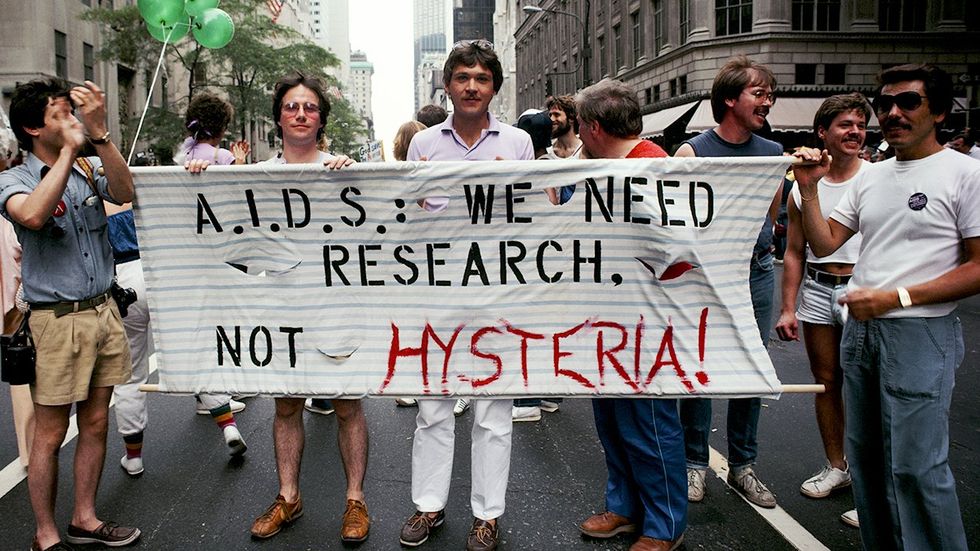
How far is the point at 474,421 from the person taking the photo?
11.7ft

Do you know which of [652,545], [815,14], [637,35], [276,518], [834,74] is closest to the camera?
[652,545]

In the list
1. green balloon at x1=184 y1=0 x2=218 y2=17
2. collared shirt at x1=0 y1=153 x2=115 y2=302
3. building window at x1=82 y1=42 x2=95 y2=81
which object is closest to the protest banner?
collared shirt at x1=0 y1=153 x2=115 y2=302

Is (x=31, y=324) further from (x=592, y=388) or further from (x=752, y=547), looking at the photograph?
(x=752, y=547)

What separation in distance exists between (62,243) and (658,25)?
114ft

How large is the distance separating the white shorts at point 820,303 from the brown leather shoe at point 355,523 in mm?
2437

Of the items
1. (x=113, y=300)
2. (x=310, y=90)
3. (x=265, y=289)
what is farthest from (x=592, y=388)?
(x=113, y=300)

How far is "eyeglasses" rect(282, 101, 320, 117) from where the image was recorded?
3.70m

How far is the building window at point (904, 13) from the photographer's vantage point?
91.9 ft

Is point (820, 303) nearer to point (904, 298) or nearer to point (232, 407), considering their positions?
point (904, 298)

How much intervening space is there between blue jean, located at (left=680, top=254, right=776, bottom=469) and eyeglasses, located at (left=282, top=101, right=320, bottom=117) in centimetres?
237

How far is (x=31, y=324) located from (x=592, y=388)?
2.51 m

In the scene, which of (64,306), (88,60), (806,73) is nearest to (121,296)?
(64,306)

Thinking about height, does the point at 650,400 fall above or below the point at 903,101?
below

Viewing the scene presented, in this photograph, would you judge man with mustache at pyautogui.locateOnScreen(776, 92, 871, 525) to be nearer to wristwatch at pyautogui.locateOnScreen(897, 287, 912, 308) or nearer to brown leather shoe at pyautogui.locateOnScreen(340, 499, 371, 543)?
wristwatch at pyautogui.locateOnScreen(897, 287, 912, 308)
